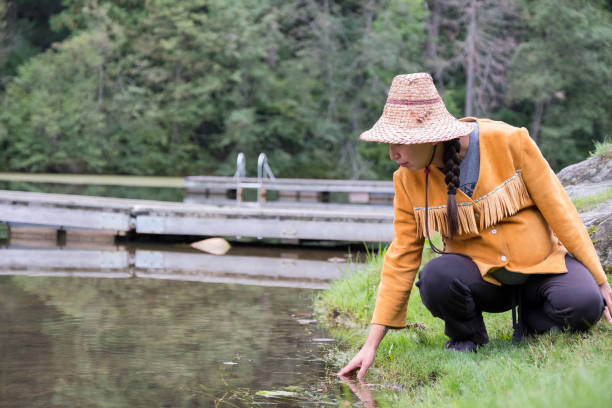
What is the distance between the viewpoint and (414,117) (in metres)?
2.69

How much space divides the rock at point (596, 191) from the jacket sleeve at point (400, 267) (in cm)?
135

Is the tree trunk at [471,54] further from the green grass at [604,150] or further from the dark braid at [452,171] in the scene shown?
the dark braid at [452,171]

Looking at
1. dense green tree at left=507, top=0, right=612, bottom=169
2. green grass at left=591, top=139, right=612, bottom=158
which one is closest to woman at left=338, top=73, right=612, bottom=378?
green grass at left=591, top=139, right=612, bottom=158

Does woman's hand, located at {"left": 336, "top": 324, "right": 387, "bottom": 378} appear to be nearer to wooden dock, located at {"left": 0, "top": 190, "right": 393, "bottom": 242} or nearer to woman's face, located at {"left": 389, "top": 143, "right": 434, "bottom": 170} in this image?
woman's face, located at {"left": 389, "top": 143, "right": 434, "bottom": 170}

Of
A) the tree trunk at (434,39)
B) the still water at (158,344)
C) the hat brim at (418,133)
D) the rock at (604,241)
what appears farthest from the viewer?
the tree trunk at (434,39)

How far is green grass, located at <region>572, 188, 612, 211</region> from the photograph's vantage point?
4.51 m

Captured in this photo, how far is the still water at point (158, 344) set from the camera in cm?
311

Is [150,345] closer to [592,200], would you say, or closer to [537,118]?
[592,200]

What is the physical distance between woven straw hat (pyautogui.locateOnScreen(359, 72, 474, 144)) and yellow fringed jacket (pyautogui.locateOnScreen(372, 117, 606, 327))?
0.73 ft

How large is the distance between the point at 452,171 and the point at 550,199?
38cm

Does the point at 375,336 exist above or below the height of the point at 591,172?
below

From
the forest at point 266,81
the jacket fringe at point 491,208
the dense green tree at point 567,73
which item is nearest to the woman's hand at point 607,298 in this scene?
the jacket fringe at point 491,208

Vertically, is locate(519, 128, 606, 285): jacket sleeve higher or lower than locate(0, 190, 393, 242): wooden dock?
higher

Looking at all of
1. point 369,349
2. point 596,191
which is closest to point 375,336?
point 369,349
